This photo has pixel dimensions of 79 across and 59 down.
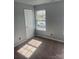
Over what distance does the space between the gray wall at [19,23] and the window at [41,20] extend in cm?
126

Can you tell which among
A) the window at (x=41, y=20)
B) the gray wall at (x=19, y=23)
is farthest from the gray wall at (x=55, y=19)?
the gray wall at (x=19, y=23)

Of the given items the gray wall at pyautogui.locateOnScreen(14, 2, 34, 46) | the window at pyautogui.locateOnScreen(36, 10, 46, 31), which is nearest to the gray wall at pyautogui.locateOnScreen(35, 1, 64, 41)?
the window at pyautogui.locateOnScreen(36, 10, 46, 31)

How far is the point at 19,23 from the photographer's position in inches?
188

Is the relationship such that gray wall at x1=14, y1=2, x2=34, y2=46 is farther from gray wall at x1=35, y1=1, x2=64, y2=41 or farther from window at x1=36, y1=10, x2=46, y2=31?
gray wall at x1=35, y1=1, x2=64, y2=41

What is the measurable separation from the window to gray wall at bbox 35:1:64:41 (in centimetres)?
30

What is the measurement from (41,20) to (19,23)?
1.95 m

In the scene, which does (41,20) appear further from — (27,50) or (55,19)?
(27,50)

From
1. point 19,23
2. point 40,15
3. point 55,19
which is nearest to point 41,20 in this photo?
point 40,15

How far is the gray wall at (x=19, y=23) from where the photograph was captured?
14.6ft

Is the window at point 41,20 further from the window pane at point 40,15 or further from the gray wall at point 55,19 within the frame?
the gray wall at point 55,19
